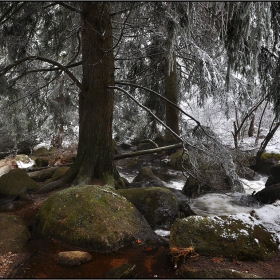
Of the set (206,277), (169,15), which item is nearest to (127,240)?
(206,277)

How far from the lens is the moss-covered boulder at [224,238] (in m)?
3.47

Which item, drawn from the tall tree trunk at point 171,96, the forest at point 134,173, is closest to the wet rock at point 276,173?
the forest at point 134,173

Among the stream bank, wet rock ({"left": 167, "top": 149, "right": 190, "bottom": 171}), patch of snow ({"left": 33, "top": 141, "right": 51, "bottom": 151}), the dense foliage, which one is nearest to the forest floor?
the stream bank

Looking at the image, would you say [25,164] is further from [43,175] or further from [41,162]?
[43,175]

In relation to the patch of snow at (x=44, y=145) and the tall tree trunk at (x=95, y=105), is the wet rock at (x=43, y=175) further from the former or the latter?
the patch of snow at (x=44, y=145)

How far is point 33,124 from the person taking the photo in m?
9.90

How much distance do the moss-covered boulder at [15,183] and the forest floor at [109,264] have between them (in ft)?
8.58

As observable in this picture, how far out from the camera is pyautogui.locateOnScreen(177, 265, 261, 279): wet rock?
2839 mm

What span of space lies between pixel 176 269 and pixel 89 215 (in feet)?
4.56

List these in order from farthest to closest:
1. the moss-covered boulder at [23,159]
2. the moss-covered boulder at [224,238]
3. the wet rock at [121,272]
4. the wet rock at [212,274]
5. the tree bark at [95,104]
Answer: the moss-covered boulder at [23,159] → the tree bark at [95,104] → the moss-covered boulder at [224,238] → the wet rock at [121,272] → the wet rock at [212,274]

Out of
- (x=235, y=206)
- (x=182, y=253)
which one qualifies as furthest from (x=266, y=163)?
(x=182, y=253)

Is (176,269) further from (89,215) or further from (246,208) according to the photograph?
(246,208)

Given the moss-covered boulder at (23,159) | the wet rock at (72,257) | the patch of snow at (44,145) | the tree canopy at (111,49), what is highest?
the tree canopy at (111,49)

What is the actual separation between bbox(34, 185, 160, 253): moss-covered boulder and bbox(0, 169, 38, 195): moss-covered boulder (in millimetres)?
2151
